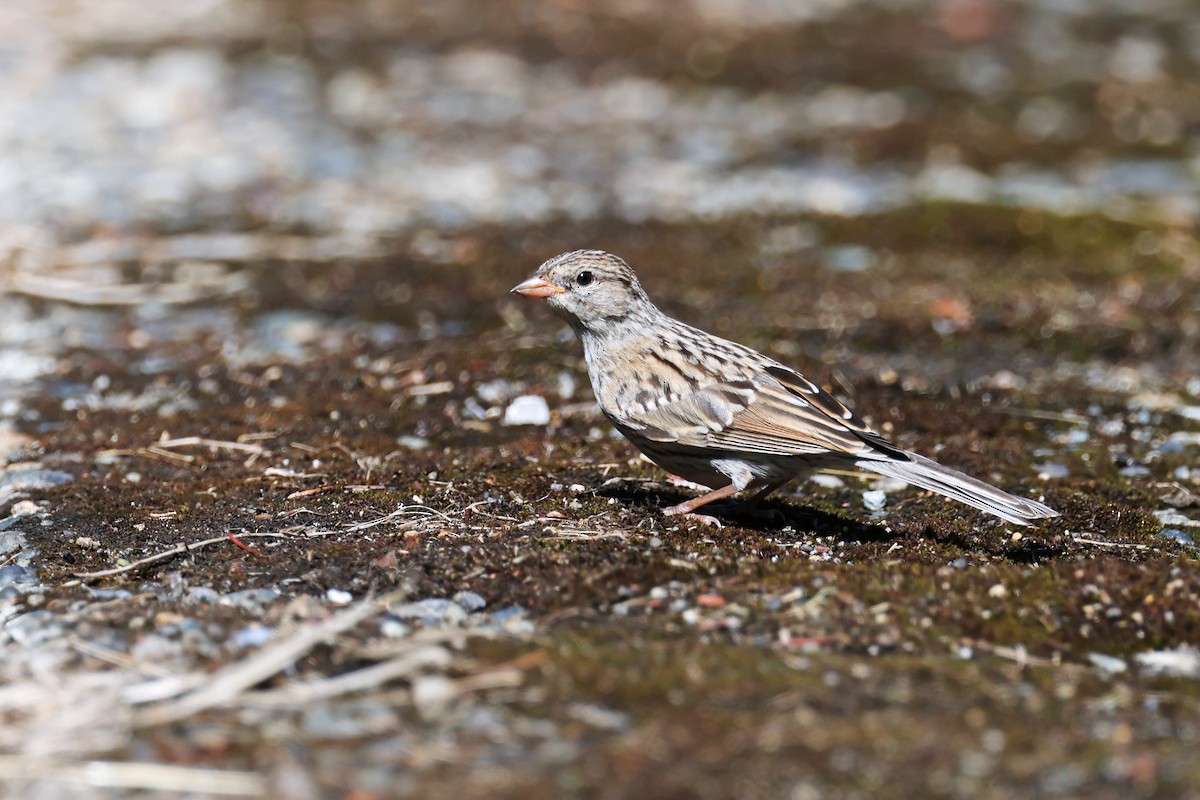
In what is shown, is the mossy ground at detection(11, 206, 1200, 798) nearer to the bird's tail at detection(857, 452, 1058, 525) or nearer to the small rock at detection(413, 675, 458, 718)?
the small rock at detection(413, 675, 458, 718)

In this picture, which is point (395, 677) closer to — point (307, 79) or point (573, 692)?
point (573, 692)

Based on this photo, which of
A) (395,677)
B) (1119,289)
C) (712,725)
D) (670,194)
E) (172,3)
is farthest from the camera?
(172,3)

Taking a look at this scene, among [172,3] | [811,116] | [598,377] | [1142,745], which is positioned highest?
[172,3]

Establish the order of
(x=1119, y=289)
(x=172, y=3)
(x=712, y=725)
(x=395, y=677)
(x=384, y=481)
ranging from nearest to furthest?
(x=712, y=725) < (x=395, y=677) < (x=384, y=481) < (x=1119, y=289) < (x=172, y=3)

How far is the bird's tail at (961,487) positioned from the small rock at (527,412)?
93.9 inches

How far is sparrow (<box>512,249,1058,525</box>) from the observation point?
5672mm

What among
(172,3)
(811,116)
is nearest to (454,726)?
(811,116)

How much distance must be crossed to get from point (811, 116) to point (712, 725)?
11.4m

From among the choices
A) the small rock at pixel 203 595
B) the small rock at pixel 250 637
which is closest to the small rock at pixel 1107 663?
the small rock at pixel 250 637

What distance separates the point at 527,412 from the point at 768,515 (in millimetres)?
1965

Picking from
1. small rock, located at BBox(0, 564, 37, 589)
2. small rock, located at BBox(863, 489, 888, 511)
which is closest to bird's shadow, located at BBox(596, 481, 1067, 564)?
small rock, located at BBox(863, 489, 888, 511)

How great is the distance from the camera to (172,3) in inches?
682

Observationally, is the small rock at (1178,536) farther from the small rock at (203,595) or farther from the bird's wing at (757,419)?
the small rock at (203,595)

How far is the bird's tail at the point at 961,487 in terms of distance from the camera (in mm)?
5422
